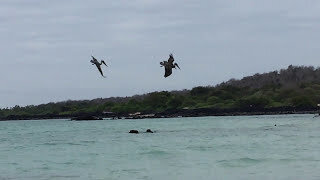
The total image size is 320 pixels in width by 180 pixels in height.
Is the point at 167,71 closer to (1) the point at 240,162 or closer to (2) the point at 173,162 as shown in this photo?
(1) the point at 240,162

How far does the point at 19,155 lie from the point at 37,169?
10.8 metres

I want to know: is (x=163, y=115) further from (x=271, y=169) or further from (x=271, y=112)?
(x=271, y=169)

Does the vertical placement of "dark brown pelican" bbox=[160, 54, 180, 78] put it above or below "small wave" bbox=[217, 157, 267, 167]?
above

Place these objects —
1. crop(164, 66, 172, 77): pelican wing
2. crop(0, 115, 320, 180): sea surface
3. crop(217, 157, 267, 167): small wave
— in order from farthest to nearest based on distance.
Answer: crop(217, 157, 267, 167): small wave, crop(0, 115, 320, 180): sea surface, crop(164, 66, 172, 77): pelican wing

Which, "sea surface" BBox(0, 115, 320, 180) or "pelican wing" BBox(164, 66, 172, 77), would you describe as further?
"sea surface" BBox(0, 115, 320, 180)

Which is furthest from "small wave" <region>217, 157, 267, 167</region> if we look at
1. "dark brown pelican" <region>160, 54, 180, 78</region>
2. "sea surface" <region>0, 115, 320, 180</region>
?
"dark brown pelican" <region>160, 54, 180, 78</region>

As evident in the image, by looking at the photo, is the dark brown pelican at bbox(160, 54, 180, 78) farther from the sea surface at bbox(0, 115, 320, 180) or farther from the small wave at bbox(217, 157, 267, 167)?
the small wave at bbox(217, 157, 267, 167)

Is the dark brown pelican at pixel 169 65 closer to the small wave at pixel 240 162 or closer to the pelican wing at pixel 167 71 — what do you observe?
the pelican wing at pixel 167 71

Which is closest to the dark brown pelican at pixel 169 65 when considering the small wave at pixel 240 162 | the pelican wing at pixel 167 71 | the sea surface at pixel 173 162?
the pelican wing at pixel 167 71

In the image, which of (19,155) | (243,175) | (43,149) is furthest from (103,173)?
(43,149)

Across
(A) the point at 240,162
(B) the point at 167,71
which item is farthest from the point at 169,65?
(A) the point at 240,162

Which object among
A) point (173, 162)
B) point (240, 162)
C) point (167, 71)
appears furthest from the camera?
point (173, 162)

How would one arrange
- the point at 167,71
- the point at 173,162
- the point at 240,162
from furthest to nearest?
the point at 173,162 → the point at 240,162 → the point at 167,71

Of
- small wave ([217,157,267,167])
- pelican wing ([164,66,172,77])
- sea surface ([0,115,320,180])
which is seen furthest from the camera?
small wave ([217,157,267,167])
